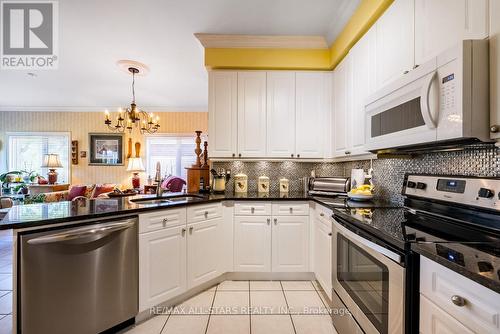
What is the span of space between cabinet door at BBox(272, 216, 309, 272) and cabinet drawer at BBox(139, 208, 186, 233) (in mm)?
1048

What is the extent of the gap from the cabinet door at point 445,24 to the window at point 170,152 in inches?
229

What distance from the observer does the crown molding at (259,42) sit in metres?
2.90

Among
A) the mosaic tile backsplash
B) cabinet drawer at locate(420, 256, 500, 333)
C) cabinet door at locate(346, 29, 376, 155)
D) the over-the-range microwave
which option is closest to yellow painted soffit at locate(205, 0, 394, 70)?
cabinet door at locate(346, 29, 376, 155)

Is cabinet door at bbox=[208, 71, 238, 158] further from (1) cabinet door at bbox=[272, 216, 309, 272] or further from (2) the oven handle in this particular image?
(2) the oven handle

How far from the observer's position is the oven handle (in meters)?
1.07

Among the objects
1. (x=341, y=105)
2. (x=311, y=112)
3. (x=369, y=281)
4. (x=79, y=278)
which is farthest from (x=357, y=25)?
(x=79, y=278)

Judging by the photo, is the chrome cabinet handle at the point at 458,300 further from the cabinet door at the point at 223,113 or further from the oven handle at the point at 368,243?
the cabinet door at the point at 223,113

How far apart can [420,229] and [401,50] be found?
1.20 metres

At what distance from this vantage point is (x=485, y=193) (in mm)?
1120

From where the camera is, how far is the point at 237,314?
206 cm

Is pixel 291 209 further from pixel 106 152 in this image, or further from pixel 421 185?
pixel 106 152

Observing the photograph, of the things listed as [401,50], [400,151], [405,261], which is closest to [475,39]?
[401,50]

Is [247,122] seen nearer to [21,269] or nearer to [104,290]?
[104,290]

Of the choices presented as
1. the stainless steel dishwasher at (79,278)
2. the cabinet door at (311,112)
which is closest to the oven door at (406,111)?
the cabinet door at (311,112)
